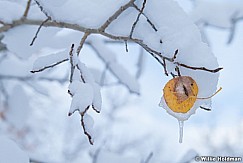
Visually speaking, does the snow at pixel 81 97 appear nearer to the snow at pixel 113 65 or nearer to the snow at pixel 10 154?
the snow at pixel 10 154

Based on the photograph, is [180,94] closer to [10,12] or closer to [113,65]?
[10,12]

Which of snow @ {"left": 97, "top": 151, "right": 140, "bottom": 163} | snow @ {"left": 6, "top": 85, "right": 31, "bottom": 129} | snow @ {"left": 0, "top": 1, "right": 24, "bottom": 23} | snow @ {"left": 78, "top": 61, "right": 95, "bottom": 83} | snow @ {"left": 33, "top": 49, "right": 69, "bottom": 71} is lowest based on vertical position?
snow @ {"left": 97, "top": 151, "right": 140, "bottom": 163}

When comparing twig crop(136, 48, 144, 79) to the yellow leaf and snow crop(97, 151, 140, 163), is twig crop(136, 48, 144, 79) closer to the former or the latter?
snow crop(97, 151, 140, 163)

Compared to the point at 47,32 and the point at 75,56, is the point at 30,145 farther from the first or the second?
the point at 75,56

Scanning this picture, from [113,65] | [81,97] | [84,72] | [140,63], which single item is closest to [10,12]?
[84,72]

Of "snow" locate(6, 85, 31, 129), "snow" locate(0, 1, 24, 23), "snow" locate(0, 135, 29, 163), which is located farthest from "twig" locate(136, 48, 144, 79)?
"snow" locate(0, 135, 29, 163)
